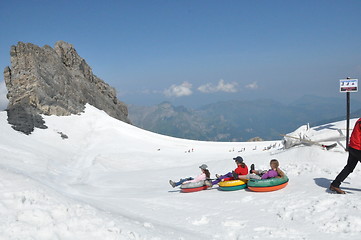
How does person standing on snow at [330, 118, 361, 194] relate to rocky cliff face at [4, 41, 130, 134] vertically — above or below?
below

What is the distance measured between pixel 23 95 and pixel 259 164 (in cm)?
3784

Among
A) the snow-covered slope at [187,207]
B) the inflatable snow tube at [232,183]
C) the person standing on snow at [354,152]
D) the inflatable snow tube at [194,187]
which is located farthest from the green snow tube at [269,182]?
the inflatable snow tube at [194,187]

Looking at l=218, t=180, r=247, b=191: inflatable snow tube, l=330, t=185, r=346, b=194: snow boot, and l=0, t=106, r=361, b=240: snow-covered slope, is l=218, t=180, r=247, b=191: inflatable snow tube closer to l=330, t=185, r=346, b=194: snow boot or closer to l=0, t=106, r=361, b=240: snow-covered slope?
l=0, t=106, r=361, b=240: snow-covered slope

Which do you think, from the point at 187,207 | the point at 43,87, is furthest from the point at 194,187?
the point at 43,87

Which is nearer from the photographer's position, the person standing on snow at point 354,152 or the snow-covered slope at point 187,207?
the snow-covered slope at point 187,207

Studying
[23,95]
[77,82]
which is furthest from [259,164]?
[77,82]

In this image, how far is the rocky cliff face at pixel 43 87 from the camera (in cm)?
3678

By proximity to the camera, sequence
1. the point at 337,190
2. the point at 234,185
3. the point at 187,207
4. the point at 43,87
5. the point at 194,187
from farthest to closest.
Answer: the point at 43,87
the point at 194,187
the point at 234,185
the point at 187,207
the point at 337,190

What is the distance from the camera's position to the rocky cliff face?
121 ft

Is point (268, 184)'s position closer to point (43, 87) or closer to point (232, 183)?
point (232, 183)

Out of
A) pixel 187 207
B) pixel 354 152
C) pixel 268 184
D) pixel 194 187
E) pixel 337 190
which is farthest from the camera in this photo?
pixel 194 187

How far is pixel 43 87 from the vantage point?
140 ft

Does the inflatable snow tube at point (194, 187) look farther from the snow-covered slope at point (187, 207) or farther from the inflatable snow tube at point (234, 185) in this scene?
the inflatable snow tube at point (234, 185)

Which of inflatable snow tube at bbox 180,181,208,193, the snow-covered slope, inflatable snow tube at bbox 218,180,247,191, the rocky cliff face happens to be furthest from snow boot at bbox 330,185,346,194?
the rocky cliff face
